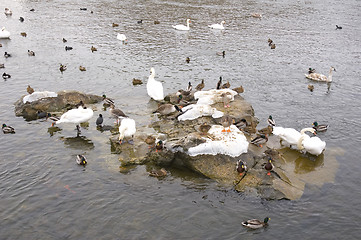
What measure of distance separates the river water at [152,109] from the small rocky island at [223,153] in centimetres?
43

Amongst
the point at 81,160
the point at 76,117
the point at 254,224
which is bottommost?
the point at 254,224

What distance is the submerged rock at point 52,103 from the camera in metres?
18.7

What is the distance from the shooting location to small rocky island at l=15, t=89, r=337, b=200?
42.4ft

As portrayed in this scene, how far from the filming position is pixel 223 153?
13641mm

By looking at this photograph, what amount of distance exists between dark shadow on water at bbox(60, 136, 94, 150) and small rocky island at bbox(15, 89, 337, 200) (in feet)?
3.77

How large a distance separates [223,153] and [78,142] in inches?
270

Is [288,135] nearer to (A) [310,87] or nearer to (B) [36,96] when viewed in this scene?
(A) [310,87]

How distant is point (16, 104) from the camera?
63.4 ft

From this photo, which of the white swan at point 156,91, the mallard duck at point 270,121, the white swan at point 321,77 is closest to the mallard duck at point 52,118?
the white swan at point 156,91

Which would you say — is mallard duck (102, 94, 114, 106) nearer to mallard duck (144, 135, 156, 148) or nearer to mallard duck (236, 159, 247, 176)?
mallard duck (144, 135, 156, 148)

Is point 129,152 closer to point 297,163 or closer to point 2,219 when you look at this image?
point 2,219

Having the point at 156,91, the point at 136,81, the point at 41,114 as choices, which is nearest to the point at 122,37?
the point at 136,81

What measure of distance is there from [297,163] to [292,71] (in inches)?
527

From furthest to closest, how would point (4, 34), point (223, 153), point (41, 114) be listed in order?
point (4, 34)
point (41, 114)
point (223, 153)
